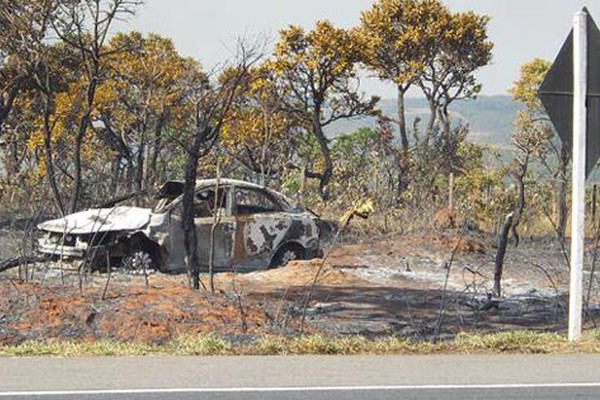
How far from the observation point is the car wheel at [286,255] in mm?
19125

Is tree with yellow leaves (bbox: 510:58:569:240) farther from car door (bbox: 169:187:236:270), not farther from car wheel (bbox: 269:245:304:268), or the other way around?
car door (bbox: 169:187:236:270)

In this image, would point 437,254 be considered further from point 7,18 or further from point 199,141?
point 7,18

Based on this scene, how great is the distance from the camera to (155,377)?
8.70 meters

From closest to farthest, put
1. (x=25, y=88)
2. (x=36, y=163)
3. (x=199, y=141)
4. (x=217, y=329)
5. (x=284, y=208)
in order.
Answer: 1. (x=217, y=329)
2. (x=199, y=141)
3. (x=284, y=208)
4. (x=25, y=88)
5. (x=36, y=163)

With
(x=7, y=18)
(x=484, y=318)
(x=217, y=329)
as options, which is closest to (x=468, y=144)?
(x=7, y=18)

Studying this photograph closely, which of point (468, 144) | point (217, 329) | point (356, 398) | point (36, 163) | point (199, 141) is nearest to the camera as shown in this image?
point (356, 398)

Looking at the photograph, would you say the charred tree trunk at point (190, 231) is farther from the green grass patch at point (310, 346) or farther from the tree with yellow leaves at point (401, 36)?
the tree with yellow leaves at point (401, 36)

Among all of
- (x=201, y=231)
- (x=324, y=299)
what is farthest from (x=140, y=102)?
(x=324, y=299)

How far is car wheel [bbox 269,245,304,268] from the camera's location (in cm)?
1912

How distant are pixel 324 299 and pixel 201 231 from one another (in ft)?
9.95

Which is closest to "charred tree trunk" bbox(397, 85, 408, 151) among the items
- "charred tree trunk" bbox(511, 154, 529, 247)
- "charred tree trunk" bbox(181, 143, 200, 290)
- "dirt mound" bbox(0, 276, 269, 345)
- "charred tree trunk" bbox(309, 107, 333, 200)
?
"charred tree trunk" bbox(309, 107, 333, 200)

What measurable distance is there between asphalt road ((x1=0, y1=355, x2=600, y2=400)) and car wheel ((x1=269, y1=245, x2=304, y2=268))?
931cm

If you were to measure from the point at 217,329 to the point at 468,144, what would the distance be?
2594cm

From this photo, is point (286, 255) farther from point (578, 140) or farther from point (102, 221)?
point (578, 140)
